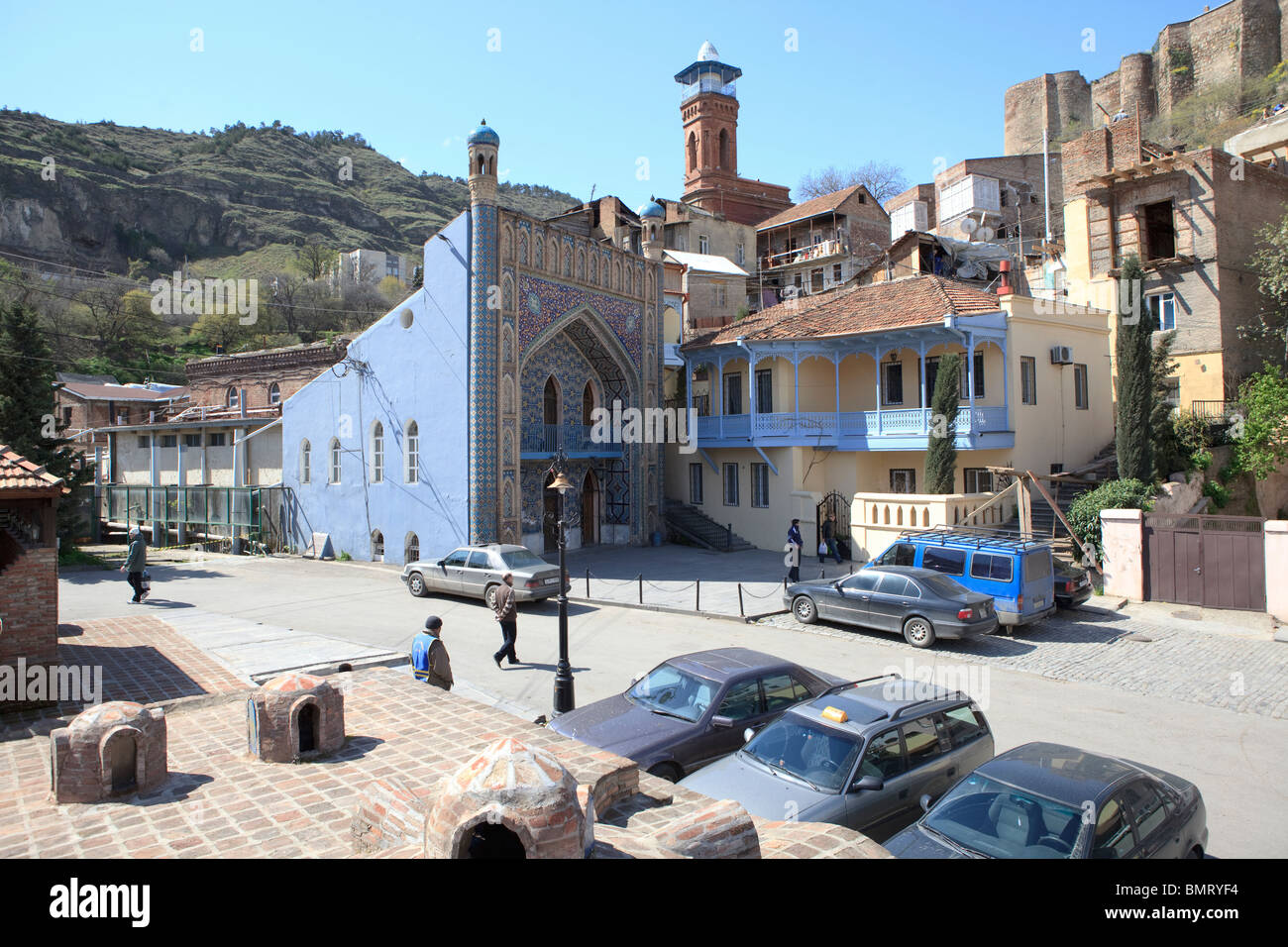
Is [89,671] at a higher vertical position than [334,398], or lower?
lower

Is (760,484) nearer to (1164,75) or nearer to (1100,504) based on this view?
(1100,504)

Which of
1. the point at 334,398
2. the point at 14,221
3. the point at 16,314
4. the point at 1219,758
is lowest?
the point at 1219,758

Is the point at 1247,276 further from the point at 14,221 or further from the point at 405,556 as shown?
the point at 14,221

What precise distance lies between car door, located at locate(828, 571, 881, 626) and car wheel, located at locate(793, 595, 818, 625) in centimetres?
52

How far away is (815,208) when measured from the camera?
4847 centimetres

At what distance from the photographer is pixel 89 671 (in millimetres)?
10242

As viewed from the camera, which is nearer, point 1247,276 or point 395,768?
point 395,768

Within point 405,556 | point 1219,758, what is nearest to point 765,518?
point 405,556

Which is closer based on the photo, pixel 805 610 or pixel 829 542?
pixel 805 610

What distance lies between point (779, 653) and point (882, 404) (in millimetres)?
14813

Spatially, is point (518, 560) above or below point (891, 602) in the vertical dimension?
above

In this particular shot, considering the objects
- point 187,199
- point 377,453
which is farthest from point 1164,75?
point 187,199
